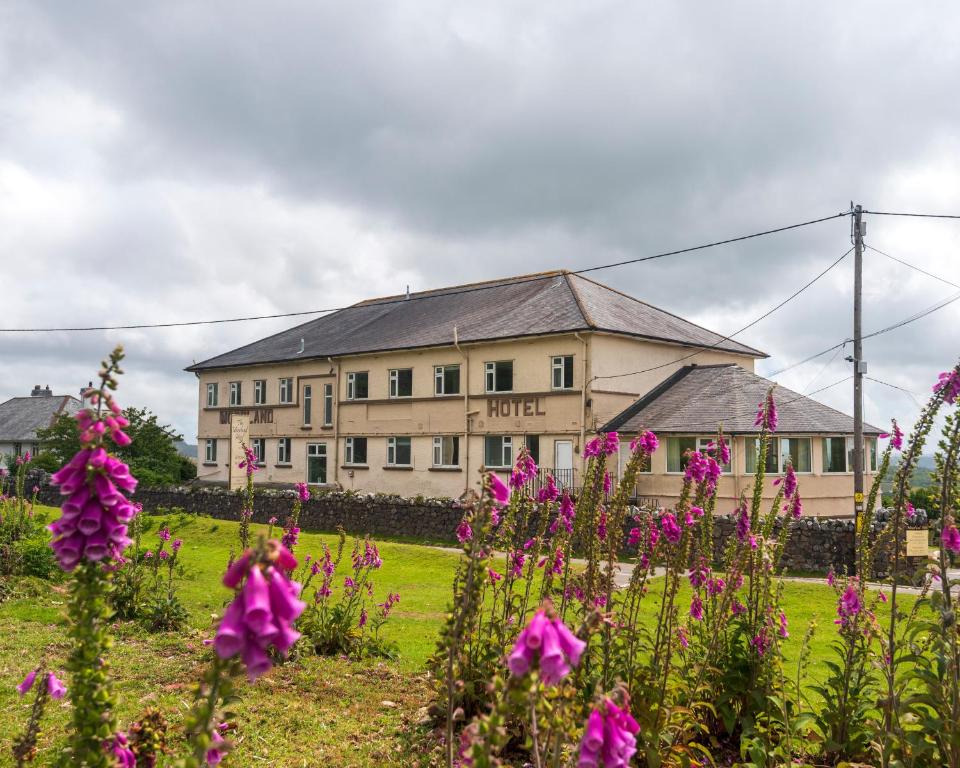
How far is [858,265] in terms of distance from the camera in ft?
64.9

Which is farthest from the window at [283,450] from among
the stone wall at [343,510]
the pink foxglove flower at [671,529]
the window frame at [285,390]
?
the pink foxglove flower at [671,529]

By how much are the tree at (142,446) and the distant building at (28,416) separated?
30.4 meters

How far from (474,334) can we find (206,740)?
2974 cm

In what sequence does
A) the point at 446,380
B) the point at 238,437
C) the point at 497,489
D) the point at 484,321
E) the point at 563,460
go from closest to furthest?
the point at 497,489
the point at 563,460
the point at 446,380
the point at 484,321
the point at 238,437

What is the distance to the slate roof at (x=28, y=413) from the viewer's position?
6800 centimetres

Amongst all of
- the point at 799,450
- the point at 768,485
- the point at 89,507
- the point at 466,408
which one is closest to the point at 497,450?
the point at 466,408

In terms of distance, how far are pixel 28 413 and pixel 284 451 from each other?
151 feet

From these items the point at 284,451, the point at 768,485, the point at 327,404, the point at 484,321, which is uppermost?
the point at 484,321

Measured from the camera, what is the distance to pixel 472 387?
103 feet

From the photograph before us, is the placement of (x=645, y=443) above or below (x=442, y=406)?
below

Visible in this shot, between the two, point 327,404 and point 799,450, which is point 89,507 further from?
point 327,404

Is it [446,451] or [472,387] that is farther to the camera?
[446,451]

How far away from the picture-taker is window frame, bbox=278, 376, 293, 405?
39.2m

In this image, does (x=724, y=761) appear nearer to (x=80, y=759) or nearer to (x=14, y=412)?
(x=80, y=759)
